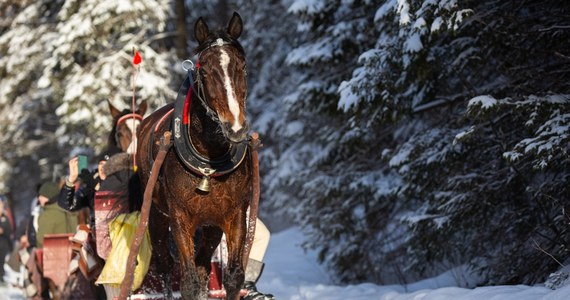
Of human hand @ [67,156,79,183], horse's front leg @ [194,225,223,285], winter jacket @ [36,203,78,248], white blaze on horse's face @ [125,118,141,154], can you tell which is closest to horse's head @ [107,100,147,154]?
white blaze on horse's face @ [125,118,141,154]

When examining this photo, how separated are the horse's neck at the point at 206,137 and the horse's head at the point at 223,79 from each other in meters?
0.18

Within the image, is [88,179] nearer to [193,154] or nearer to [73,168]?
[73,168]

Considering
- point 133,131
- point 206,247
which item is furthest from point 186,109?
point 133,131

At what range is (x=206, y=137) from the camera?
510cm

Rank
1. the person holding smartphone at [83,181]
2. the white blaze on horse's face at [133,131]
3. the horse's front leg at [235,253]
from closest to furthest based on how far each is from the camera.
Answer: the horse's front leg at [235,253]
the white blaze on horse's face at [133,131]
the person holding smartphone at [83,181]

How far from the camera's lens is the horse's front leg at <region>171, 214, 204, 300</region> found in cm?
518

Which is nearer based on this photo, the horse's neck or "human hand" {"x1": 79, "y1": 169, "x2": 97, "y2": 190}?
the horse's neck

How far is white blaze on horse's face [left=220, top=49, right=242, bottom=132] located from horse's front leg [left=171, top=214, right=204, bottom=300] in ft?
3.55

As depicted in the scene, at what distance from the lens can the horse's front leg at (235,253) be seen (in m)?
5.32

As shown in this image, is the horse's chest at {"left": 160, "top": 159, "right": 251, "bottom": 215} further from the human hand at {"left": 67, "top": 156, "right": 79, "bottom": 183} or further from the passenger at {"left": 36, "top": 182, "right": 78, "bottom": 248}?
the passenger at {"left": 36, "top": 182, "right": 78, "bottom": 248}

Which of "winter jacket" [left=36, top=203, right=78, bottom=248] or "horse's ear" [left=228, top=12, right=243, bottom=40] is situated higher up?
"winter jacket" [left=36, top=203, right=78, bottom=248]

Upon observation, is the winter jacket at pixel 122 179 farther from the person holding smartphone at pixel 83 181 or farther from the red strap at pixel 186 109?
the red strap at pixel 186 109

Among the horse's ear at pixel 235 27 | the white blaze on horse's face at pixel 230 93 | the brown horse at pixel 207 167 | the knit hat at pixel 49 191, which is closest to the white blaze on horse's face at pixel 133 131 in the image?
the brown horse at pixel 207 167

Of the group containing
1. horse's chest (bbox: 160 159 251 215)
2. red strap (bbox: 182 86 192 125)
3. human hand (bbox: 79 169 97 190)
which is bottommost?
horse's chest (bbox: 160 159 251 215)
